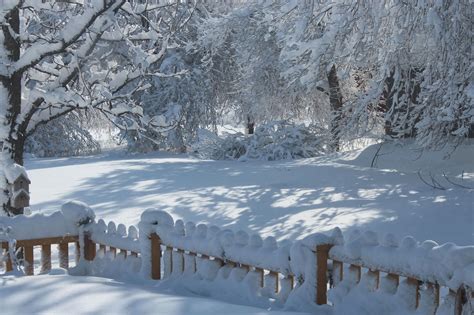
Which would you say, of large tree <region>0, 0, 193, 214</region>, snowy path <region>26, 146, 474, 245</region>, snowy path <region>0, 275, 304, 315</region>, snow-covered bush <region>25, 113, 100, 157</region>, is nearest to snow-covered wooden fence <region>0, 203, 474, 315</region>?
snowy path <region>0, 275, 304, 315</region>

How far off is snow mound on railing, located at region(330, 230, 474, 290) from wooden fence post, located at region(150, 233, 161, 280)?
197 cm

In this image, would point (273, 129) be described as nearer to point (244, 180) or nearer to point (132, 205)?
point (244, 180)

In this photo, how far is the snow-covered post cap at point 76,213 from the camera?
6.31 meters

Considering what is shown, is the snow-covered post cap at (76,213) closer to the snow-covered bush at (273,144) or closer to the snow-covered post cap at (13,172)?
the snow-covered post cap at (13,172)

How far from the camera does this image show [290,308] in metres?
4.48

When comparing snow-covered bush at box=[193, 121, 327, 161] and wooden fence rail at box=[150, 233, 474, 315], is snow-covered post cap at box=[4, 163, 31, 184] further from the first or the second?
snow-covered bush at box=[193, 121, 327, 161]

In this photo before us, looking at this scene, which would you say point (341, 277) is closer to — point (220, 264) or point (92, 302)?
point (220, 264)

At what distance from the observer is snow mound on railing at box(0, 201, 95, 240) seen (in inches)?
234

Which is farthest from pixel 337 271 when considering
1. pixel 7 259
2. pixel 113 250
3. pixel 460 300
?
pixel 7 259

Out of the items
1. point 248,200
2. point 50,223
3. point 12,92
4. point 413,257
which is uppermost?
point 12,92

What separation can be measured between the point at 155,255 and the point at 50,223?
1323 millimetres

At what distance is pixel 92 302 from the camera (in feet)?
13.3

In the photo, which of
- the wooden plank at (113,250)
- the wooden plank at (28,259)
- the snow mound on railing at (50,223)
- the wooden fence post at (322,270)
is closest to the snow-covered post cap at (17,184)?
the snow mound on railing at (50,223)

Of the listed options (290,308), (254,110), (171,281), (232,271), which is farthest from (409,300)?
(254,110)
